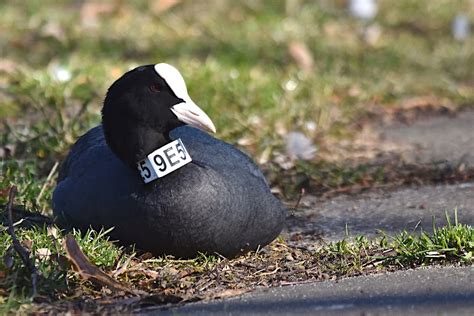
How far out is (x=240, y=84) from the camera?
7.43 m

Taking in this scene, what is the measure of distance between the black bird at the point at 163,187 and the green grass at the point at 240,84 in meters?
0.10

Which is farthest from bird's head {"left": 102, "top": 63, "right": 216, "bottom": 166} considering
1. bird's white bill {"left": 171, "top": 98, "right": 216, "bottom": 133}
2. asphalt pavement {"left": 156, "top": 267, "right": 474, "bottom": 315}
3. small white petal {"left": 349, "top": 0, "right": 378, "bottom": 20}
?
small white petal {"left": 349, "top": 0, "right": 378, "bottom": 20}

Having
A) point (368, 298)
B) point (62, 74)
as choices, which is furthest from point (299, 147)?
point (368, 298)

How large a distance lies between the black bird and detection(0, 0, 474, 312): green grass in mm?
99

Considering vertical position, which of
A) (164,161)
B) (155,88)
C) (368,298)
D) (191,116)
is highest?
(155,88)

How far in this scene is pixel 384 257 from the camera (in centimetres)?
408

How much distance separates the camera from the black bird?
4.12m

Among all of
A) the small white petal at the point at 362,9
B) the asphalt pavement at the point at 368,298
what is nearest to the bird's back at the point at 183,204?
the asphalt pavement at the point at 368,298

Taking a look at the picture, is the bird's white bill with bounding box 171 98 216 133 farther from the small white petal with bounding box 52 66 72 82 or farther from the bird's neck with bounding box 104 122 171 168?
the small white petal with bounding box 52 66 72 82

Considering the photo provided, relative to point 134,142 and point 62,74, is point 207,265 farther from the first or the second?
point 62,74

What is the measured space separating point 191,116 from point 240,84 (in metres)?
3.21

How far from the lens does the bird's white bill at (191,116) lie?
4242mm

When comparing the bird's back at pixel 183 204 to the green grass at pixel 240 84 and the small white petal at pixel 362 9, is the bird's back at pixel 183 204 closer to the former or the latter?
the green grass at pixel 240 84

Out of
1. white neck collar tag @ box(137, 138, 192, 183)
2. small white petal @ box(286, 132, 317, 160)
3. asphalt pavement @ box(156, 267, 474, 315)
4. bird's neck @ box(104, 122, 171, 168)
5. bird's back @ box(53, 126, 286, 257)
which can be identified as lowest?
asphalt pavement @ box(156, 267, 474, 315)
